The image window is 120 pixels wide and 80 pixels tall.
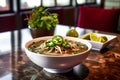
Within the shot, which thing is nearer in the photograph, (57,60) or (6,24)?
(57,60)

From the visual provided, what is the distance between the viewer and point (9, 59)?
1.01 meters

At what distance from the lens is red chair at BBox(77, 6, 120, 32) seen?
210 cm

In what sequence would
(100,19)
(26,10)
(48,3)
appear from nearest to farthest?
(100,19) < (26,10) < (48,3)

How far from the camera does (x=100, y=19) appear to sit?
2.17 meters

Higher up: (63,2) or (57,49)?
(63,2)

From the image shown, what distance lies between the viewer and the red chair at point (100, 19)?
2.10m

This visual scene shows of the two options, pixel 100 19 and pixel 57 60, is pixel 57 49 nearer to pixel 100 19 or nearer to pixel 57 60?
pixel 57 60

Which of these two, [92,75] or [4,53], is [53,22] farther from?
[92,75]

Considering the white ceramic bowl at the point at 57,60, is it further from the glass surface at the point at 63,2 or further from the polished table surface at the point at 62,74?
the glass surface at the point at 63,2

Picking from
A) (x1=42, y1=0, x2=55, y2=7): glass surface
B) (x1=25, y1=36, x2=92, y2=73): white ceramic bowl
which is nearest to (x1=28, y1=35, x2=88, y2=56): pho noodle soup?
(x1=25, y1=36, x2=92, y2=73): white ceramic bowl

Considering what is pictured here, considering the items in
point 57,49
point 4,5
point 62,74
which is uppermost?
point 4,5

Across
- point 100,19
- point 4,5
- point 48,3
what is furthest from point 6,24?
point 48,3

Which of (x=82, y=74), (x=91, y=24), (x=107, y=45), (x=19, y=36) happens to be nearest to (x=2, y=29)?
(x=19, y=36)

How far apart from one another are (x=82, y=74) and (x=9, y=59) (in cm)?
40
